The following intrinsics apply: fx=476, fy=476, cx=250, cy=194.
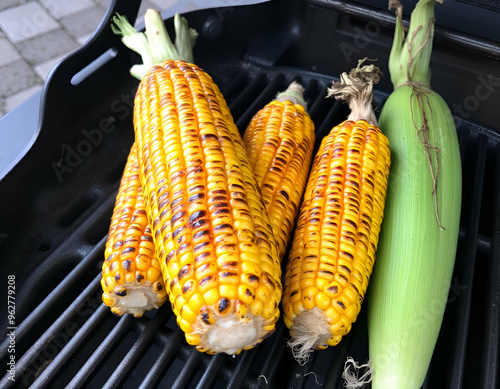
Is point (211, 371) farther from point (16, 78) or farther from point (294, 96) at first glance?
point (16, 78)

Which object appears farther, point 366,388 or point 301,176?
point 301,176

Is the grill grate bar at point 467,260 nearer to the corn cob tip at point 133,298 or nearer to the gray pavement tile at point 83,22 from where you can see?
the corn cob tip at point 133,298

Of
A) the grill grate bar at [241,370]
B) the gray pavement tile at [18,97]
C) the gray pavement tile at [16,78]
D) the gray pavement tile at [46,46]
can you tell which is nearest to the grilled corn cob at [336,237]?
the grill grate bar at [241,370]

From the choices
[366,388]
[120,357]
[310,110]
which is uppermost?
[310,110]

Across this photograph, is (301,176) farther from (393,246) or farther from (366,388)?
(366,388)

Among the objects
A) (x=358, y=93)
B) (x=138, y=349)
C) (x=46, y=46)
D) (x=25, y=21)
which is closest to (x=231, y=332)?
(x=138, y=349)

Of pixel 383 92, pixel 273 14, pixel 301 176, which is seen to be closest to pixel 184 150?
pixel 301 176

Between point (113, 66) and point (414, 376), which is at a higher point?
point (113, 66)
